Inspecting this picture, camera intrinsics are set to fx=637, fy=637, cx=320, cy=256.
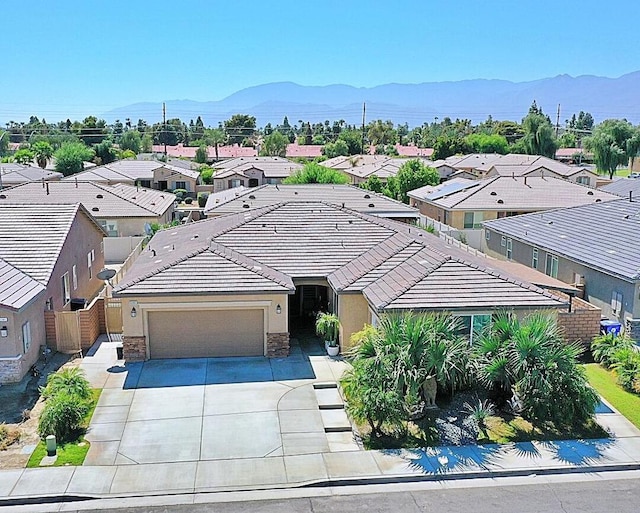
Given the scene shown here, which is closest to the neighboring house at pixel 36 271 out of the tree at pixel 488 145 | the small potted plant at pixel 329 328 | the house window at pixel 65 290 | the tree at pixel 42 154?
the house window at pixel 65 290

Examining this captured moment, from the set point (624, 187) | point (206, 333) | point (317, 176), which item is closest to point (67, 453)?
point (206, 333)

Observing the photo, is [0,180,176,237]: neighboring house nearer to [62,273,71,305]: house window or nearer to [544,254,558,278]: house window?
[62,273,71,305]: house window

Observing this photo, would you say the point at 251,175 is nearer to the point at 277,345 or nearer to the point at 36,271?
the point at 36,271

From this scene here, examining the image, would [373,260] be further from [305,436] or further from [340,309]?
[305,436]

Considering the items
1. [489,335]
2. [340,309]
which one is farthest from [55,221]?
[489,335]

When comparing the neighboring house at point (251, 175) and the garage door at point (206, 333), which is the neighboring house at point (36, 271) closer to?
the garage door at point (206, 333)

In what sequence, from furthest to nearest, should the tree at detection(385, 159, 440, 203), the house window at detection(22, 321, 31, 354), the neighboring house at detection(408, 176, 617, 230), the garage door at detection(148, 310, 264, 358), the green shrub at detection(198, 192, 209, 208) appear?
the green shrub at detection(198, 192, 209, 208) → the tree at detection(385, 159, 440, 203) → the neighboring house at detection(408, 176, 617, 230) → the garage door at detection(148, 310, 264, 358) → the house window at detection(22, 321, 31, 354)

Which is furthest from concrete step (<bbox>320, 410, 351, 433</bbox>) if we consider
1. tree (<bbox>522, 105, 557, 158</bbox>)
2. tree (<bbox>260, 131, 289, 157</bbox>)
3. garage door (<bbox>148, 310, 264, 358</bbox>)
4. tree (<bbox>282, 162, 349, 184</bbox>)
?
tree (<bbox>260, 131, 289, 157</bbox>)

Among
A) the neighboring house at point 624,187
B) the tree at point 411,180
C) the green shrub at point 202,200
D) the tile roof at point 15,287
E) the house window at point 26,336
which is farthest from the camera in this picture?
Result: the green shrub at point 202,200
